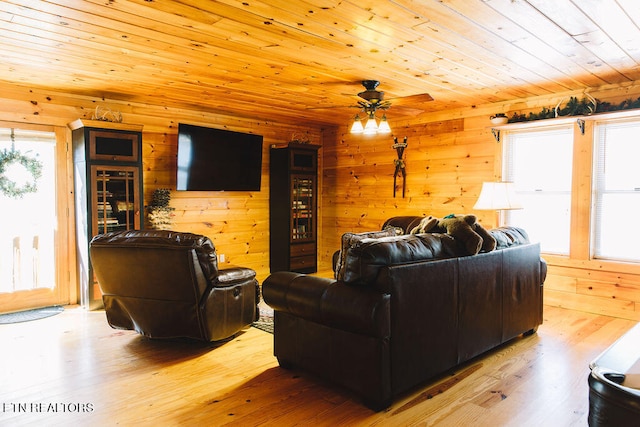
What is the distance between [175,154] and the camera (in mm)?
5684

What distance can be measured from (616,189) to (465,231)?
2676 millimetres

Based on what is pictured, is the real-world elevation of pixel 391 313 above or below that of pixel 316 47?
below

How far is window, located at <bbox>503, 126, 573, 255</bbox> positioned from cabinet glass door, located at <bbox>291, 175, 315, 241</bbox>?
284cm

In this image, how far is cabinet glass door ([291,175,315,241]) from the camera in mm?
6543

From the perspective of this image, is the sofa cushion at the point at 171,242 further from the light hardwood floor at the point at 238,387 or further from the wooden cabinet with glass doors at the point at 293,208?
the wooden cabinet with glass doors at the point at 293,208

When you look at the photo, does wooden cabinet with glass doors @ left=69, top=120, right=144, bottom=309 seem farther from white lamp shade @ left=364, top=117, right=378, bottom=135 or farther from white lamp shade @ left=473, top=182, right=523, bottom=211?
white lamp shade @ left=473, top=182, right=523, bottom=211

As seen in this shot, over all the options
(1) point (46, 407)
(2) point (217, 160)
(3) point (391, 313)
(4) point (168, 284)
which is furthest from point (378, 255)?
(2) point (217, 160)

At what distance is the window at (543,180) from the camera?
4.88 metres

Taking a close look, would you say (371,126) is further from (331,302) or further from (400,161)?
(400,161)

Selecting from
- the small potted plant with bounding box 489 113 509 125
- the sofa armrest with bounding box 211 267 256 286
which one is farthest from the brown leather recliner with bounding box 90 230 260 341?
the small potted plant with bounding box 489 113 509 125

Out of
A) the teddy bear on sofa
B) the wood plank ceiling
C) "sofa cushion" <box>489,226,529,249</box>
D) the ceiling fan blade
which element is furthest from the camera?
the ceiling fan blade

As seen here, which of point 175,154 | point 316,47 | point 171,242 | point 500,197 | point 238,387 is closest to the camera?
point 238,387

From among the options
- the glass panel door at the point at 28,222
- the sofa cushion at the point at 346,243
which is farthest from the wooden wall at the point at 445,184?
the glass panel door at the point at 28,222

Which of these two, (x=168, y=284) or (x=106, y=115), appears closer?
(x=168, y=284)
